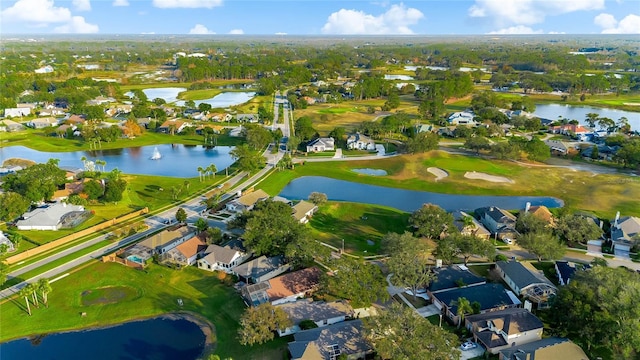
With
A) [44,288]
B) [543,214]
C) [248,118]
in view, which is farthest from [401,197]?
[248,118]

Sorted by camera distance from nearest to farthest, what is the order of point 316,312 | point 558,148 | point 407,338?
point 407,338
point 316,312
point 558,148

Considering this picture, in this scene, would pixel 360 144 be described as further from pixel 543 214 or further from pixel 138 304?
pixel 138 304

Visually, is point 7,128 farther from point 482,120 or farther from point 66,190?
point 482,120

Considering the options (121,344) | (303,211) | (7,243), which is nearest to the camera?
(121,344)

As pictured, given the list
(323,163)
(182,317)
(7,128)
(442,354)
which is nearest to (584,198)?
(323,163)

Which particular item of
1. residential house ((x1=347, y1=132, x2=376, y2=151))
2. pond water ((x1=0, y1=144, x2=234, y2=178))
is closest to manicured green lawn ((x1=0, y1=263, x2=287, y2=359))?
pond water ((x1=0, y1=144, x2=234, y2=178))

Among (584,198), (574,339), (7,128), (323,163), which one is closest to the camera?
(574,339)
